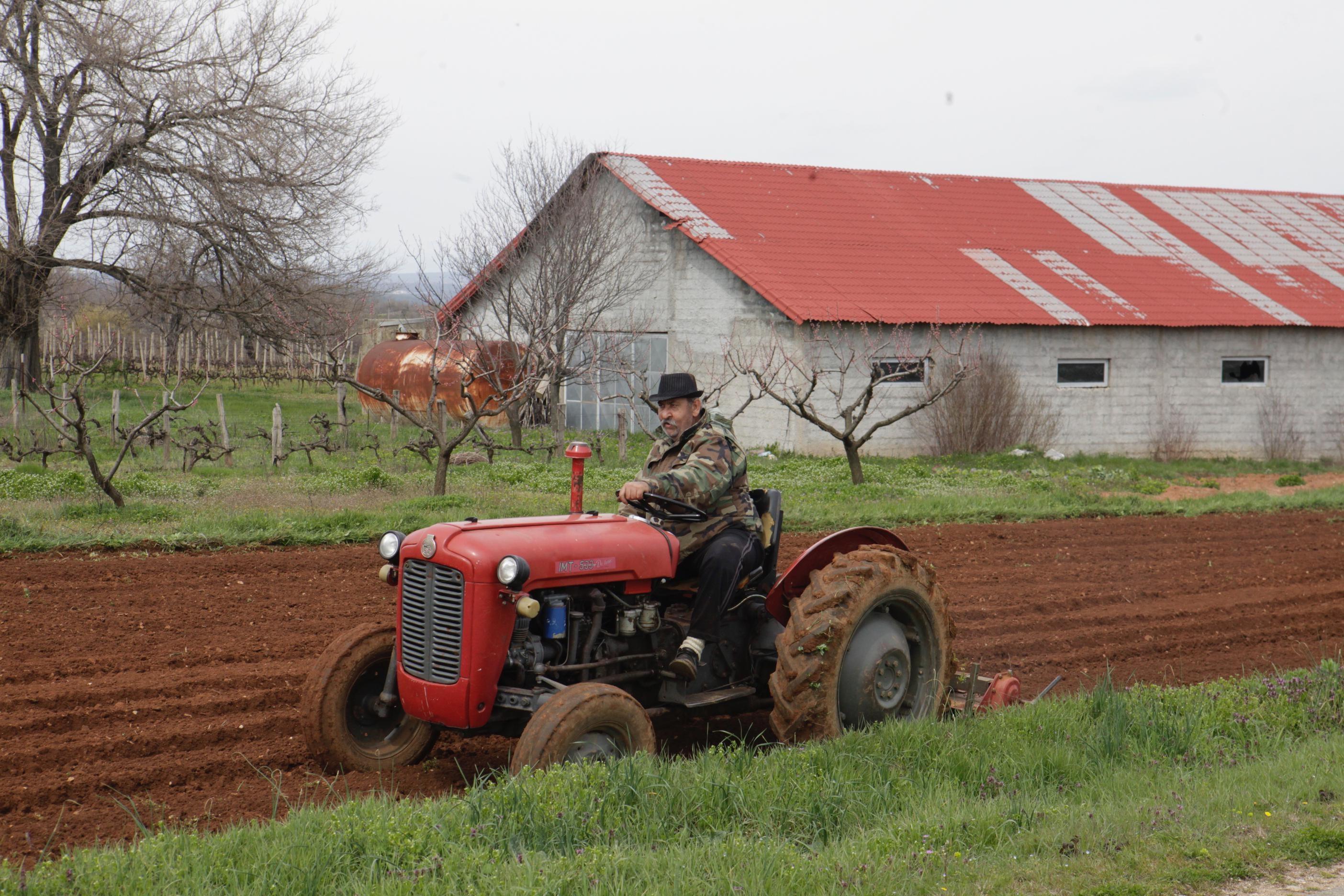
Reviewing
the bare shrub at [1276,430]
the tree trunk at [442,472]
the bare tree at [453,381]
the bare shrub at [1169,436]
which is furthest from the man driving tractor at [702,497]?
the bare shrub at [1276,430]

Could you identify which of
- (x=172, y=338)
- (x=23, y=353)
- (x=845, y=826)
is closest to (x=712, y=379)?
(x=23, y=353)

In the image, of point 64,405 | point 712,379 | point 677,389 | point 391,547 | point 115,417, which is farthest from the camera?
point 712,379

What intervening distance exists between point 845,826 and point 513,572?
58.0 inches

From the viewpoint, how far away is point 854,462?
1549cm

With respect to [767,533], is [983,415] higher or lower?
higher

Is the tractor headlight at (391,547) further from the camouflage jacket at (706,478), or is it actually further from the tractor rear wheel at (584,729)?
the camouflage jacket at (706,478)

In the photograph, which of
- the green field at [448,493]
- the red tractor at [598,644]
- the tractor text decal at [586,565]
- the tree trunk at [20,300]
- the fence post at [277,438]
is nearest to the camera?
the red tractor at [598,644]

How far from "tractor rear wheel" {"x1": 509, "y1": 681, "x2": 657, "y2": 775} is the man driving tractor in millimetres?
480

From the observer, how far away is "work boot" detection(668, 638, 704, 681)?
5.00 meters

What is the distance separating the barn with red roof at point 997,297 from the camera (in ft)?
65.4

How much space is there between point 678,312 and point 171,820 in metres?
17.6

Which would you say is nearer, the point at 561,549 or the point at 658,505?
the point at 561,549

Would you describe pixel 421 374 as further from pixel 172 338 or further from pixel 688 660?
pixel 688 660

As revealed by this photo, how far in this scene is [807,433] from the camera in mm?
19297
